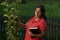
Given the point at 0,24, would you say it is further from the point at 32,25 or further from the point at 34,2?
the point at 34,2

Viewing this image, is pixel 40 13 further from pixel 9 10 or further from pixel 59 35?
pixel 59 35

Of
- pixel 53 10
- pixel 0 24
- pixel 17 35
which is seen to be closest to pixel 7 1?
pixel 17 35

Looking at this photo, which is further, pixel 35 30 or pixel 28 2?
pixel 28 2

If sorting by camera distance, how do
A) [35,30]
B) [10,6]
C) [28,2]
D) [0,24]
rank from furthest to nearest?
[28,2], [0,24], [10,6], [35,30]

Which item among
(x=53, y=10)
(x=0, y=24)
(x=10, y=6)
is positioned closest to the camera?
(x=10, y=6)

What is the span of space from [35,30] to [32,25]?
7.0 inches

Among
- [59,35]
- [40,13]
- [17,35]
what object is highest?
[40,13]

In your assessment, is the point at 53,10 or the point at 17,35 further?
the point at 53,10

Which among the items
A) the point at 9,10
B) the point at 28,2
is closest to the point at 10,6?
the point at 9,10

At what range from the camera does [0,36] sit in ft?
33.7

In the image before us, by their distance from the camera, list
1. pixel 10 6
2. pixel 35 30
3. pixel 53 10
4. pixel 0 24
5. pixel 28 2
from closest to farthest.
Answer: pixel 35 30 < pixel 10 6 < pixel 0 24 < pixel 53 10 < pixel 28 2

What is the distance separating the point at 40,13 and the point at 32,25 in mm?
289

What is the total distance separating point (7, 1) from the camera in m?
6.48

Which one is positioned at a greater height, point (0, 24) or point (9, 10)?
point (9, 10)
